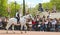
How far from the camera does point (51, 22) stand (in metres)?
25.7

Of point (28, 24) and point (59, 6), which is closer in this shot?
point (28, 24)

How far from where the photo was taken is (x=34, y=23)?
26.0 metres

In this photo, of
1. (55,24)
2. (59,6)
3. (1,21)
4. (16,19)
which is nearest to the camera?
(16,19)

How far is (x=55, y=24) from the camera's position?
83.8 feet

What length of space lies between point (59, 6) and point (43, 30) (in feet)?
128

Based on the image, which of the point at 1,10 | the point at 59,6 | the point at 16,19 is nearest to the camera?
the point at 16,19

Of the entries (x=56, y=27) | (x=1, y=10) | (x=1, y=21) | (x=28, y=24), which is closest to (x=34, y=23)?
(x=28, y=24)

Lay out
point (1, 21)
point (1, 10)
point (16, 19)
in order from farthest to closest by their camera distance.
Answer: point (1, 10), point (1, 21), point (16, 19)

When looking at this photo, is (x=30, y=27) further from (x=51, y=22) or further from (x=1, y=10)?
(x=1, y=10)

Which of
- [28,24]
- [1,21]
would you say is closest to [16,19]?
[28,24]

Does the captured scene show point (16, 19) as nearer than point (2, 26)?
Yes

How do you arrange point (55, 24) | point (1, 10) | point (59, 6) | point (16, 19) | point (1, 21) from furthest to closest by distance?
point (59, 6) < point (1, 10) < point (1, 21) < point (55, 24) < point (16, 19)

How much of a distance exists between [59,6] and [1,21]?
38.1 m

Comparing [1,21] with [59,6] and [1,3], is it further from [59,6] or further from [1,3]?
[59,6]
